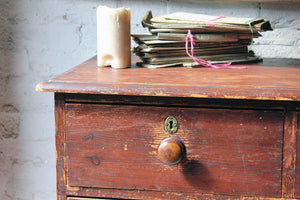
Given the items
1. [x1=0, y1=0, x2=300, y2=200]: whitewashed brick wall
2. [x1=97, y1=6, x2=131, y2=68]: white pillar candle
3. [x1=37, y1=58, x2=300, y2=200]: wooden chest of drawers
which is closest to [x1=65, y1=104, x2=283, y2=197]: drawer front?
[x1=37, y1=58, x2=300, y2=200]: wooden chest of drawers

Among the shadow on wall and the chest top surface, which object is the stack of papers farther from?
the shadow on wall

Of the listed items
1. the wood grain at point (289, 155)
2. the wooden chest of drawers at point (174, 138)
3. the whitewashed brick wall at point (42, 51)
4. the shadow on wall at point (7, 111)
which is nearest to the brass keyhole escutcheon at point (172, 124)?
the wooden chest of drawers at point (174, 138)

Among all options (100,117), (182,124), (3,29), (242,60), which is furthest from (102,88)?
(3,29)

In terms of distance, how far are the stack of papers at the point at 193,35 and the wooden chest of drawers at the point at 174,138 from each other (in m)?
0.21

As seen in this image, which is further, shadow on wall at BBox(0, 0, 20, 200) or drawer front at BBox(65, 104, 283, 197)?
shadow on wall at BBox(0, 0, 20, 200)

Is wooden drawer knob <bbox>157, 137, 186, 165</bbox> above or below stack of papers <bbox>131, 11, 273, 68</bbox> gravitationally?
below

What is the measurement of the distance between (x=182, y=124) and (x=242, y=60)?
41 centimetres

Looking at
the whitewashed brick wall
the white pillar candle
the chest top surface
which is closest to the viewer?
the chest top surface

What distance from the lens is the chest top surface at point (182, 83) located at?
0.74 m

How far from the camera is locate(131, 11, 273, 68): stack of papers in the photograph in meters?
1.02

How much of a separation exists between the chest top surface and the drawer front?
0.17ft

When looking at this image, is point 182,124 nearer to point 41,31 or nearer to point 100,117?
point 100,117

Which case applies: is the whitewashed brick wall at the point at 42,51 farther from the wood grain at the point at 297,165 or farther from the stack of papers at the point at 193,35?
the wood grain at the point at 297,165

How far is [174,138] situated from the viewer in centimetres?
79
